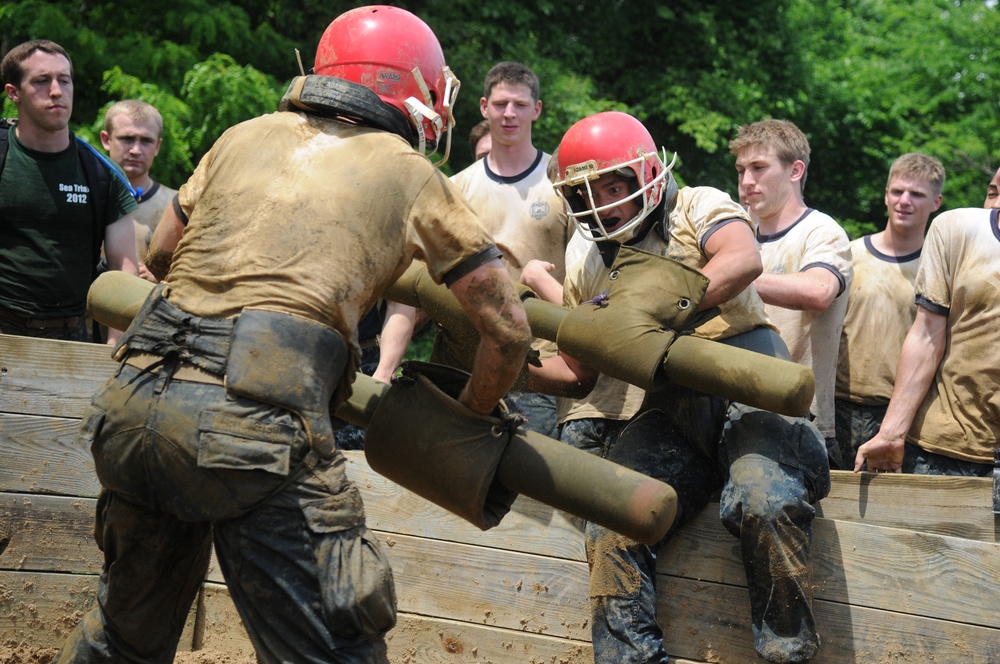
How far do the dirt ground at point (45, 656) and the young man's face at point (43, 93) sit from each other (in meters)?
2.59

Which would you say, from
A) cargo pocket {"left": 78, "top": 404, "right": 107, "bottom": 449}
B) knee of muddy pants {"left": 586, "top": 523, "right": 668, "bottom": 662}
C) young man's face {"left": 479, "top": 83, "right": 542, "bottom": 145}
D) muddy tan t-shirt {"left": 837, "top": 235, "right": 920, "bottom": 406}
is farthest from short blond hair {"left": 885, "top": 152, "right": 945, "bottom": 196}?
cargo pocket {"left": 78, "top": 404, "right": 107, "bottom": 449}

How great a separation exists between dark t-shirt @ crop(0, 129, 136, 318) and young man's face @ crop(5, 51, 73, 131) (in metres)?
0.14

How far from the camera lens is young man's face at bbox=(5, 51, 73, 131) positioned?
19.0 ft

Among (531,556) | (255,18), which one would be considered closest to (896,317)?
(531,556)

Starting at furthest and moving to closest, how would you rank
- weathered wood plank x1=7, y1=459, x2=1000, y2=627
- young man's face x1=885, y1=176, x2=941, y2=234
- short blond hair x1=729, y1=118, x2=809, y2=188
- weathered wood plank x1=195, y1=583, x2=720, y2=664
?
young man's face x1=885, y1=176, x2=941, y2=234 → short blond hair x1=729, y1=118, x2=809, y2=188 → weathered wood plank x1=195, y1=583, x2=720, y2=664 → weathered wood plank x1=7, y1=459, x2=1000, y2=627

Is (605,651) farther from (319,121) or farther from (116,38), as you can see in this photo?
(116,38)

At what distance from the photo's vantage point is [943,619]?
4.11 metres

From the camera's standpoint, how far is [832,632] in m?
4.21

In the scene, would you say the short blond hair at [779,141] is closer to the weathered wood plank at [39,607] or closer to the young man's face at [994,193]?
the young man's face at [994,193]

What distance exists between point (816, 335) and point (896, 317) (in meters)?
0.73

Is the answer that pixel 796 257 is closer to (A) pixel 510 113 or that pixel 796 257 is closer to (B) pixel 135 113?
(A) pixel 510 113

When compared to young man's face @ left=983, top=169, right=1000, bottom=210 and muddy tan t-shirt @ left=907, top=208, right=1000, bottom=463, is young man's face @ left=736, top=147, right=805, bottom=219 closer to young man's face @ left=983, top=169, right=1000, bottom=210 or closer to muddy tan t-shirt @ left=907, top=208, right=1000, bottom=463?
muddy tan t-shirt @ left=907, top=208, right=1000, bottom=463

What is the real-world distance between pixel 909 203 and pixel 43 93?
15.0ft

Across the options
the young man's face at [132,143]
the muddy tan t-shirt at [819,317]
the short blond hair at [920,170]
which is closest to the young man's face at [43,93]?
the young man's face at [132,143]
